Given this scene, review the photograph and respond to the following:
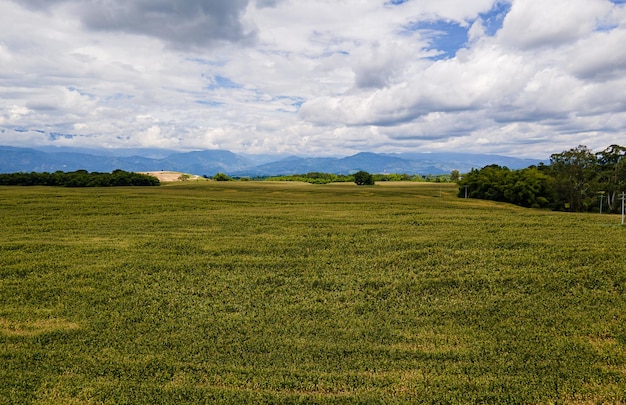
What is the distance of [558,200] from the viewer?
94625 mm

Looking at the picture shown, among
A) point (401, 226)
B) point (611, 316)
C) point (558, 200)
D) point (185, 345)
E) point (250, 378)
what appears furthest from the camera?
point (558, 200)

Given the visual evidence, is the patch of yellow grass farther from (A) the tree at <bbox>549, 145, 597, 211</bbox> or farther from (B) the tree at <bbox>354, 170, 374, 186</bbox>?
(B) the tree at <bbox>354, 170, 374, 186</bbox>

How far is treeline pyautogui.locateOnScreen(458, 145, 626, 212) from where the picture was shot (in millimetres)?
88688

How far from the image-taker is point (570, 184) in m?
93.7

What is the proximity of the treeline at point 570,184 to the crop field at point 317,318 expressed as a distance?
73.9 meters

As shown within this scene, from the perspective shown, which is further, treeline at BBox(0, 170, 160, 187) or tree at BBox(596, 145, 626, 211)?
treeline at BBox(0, 170, 160, 187)

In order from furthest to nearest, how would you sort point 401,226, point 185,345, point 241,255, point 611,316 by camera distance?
point 401,226, point 241,255, point 611,316, point 185,345

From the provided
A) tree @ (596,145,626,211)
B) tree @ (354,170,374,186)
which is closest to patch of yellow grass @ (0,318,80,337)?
tree @ (596,145,626,211)

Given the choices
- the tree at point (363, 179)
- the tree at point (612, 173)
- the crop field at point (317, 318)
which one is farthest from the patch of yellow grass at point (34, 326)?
the tree at point (363, 179)

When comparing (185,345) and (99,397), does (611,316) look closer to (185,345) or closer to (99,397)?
(185,345)

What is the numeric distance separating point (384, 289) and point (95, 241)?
65.4 ft

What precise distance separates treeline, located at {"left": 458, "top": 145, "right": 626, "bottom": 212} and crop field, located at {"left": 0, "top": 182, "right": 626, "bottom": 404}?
242 ft

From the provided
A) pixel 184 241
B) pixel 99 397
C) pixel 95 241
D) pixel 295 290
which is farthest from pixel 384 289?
pixel 95 241

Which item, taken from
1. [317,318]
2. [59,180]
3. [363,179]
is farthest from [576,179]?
[59,180]
